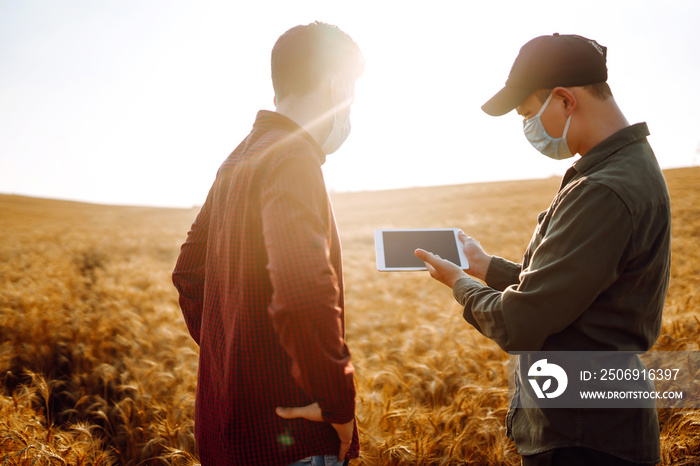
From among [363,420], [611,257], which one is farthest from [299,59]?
[363,420]

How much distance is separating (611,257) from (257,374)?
132cm

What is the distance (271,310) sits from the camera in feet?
4.04

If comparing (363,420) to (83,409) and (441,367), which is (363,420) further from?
(83,409)

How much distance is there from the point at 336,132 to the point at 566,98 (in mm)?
984

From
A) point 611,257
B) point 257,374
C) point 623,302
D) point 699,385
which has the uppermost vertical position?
point 611,257

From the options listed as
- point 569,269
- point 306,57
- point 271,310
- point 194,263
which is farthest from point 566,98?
point 194,263

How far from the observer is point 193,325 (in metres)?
1.98

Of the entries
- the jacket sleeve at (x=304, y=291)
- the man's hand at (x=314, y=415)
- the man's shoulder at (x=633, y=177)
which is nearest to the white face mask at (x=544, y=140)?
the man's shoulder at (x=633, y=177)

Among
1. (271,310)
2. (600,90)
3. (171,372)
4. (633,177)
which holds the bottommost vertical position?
(171,372)

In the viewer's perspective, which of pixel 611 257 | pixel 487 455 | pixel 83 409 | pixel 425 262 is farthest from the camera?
pixel 83 409

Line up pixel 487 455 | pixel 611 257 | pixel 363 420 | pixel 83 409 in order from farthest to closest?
pixel 83 409, pixel 363 420, pixel 487 455, pixel 611 257

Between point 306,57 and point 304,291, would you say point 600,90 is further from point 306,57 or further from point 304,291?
point 304,291

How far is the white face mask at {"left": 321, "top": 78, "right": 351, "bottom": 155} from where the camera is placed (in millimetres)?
1581

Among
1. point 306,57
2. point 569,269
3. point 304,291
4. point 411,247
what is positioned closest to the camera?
point 304,291
